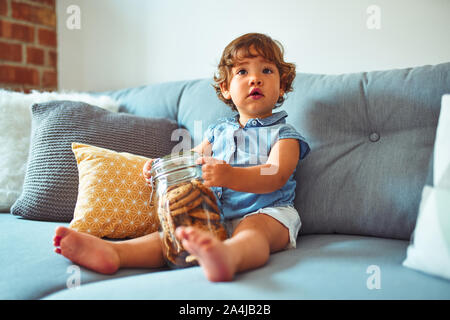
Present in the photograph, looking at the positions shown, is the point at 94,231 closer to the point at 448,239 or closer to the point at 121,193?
the point at 121,193

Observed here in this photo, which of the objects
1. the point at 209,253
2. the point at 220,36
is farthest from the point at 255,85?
the point at 220,36

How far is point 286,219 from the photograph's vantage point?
957 millimetres

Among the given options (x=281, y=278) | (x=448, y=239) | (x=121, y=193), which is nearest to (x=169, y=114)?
(x=121, y=193)

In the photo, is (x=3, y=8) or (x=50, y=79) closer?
(x=3, y=8)

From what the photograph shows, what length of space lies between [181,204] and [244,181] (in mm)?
152

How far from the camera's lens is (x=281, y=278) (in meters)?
0.69

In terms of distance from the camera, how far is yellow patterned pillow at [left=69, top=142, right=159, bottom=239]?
0.99 metres

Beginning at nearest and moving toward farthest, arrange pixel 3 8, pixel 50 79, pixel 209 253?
pixel 209 253
pixel 3 8
pixel 50 79

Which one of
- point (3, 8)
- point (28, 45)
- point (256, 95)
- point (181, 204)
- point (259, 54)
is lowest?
point (181, 204)

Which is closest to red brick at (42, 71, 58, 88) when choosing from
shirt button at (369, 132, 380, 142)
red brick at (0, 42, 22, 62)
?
red brick at (0, 42, 22, 62)

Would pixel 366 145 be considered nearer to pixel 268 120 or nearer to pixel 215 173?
pixel 268 120

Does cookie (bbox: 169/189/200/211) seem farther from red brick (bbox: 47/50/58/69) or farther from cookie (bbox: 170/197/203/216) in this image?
red brick (bbox: 47/50/58/69)

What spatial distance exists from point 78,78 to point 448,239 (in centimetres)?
208

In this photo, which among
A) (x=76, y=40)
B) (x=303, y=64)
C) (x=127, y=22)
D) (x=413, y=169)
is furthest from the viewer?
(x=76, y=40)
